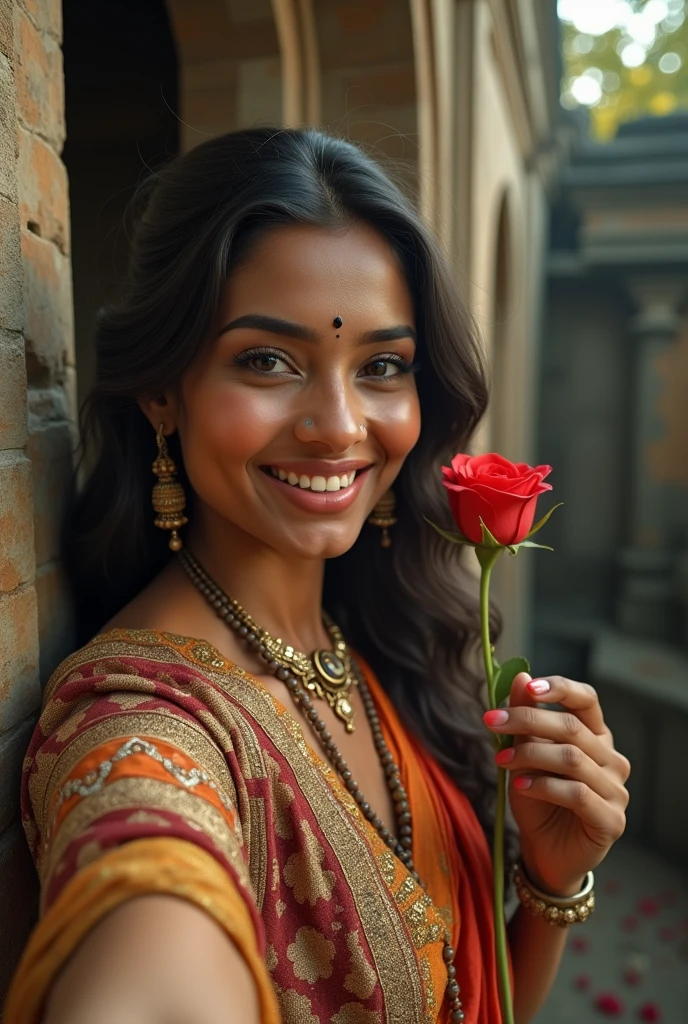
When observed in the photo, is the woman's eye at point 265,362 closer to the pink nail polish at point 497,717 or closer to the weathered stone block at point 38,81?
the weathered stone block at point 38,81

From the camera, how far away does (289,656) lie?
1.12m

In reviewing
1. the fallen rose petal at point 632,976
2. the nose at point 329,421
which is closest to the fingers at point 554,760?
the nose at point 329,421

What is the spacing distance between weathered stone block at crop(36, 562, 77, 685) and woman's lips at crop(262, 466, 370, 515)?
11.9 inches

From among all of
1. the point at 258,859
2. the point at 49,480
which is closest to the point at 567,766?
the point at 258,859

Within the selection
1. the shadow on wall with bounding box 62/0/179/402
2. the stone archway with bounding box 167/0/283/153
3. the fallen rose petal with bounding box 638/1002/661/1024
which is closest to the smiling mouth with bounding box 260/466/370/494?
the stone archway with bounding box 167/0/283/153

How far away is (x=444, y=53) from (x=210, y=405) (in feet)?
6.38

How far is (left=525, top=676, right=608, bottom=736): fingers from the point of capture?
1.01 metres

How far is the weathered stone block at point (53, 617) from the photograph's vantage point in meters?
1.00

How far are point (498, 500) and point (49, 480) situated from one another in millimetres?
558

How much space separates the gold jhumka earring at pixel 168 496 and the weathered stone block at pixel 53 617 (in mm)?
149

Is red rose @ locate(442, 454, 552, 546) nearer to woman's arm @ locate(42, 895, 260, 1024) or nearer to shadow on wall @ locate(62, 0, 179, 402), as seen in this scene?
woman's arm @ locate(42, 895, 260, 1024)

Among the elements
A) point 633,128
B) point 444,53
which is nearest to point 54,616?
point 444,53

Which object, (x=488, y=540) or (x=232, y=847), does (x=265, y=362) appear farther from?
(x=232, y=847)

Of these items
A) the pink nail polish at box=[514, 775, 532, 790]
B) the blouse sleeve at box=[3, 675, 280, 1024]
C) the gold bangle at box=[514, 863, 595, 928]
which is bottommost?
the gold bangle at box=[514, 863, 595, 928]
